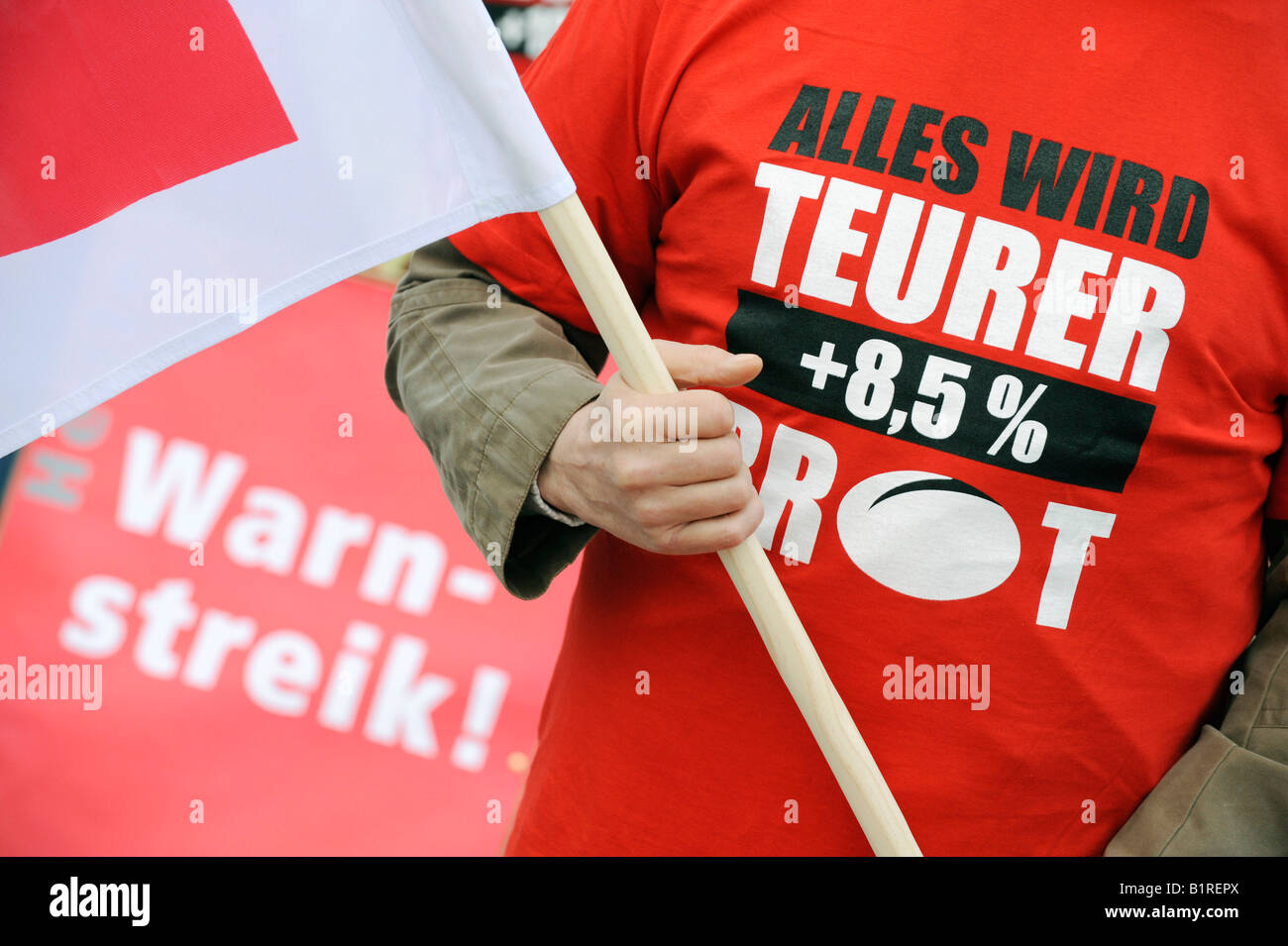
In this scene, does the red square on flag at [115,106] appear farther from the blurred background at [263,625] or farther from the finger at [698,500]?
the blurred background at [263,625]

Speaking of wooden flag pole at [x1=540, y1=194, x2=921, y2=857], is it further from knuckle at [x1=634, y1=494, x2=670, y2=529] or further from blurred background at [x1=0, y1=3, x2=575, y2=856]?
blurred background at [x1=0, y1=3, x2=575, y2=856]

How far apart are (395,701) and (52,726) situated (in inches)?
24.2

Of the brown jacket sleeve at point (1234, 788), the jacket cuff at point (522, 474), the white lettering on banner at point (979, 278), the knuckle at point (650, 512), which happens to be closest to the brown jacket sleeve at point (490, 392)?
the jacket cuff at point (522, 474)

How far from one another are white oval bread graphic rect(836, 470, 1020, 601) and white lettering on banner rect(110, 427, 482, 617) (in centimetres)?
127

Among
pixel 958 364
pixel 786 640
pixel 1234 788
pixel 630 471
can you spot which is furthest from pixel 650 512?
pixel 1234 788

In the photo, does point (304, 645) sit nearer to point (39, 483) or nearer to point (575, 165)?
point (39, 483)

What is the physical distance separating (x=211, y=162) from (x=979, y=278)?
0.57 metres

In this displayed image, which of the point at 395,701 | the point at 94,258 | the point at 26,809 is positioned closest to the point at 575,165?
the point at 94,258

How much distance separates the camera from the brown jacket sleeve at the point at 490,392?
0.88 m

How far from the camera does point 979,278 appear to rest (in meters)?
0.84

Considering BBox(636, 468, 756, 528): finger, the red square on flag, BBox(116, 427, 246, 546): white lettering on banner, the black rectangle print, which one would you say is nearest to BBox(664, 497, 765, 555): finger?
BBox(636, 468, 756, 528): finger

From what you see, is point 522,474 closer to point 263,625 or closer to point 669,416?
point 669,416

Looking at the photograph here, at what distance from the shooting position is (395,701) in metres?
2.01

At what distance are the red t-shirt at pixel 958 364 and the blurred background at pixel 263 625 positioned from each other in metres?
1.15
